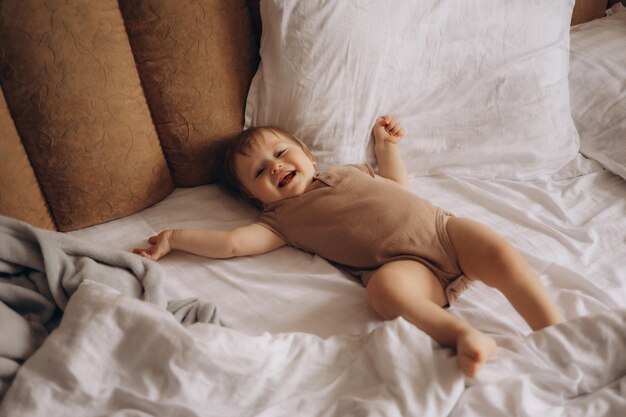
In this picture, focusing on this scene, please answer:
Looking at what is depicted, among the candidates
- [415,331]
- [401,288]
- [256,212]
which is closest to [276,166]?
[256,212]

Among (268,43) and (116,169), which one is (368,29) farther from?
(116,169)

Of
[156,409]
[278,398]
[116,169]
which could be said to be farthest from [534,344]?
[116,169]

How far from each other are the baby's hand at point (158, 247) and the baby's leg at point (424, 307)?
0.44m

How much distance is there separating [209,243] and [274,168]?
0.22 metres

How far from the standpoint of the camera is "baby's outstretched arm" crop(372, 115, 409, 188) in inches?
50.2

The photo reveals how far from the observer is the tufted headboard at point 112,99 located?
104cm

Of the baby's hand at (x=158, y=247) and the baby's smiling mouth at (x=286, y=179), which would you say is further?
the baby's smiling mouth at (x=286, y=179)

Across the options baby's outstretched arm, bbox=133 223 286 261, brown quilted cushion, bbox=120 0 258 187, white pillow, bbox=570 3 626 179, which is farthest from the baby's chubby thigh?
white pillow, bbox=570 3 626 179

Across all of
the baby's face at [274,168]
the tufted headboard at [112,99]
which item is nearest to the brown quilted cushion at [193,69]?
the tufted headboard at [112,99]

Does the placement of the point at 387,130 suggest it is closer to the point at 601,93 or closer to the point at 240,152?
the point at 240,152

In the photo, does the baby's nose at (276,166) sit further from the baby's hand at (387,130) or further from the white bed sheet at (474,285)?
the baby's hand at (387,130)

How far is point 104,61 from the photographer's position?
109cm

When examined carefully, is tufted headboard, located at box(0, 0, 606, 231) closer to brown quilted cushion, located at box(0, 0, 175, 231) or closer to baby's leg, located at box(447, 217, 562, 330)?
brown quilted cushion, located at box(0, 0, 175, 231)

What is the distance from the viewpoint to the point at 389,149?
1.29m
